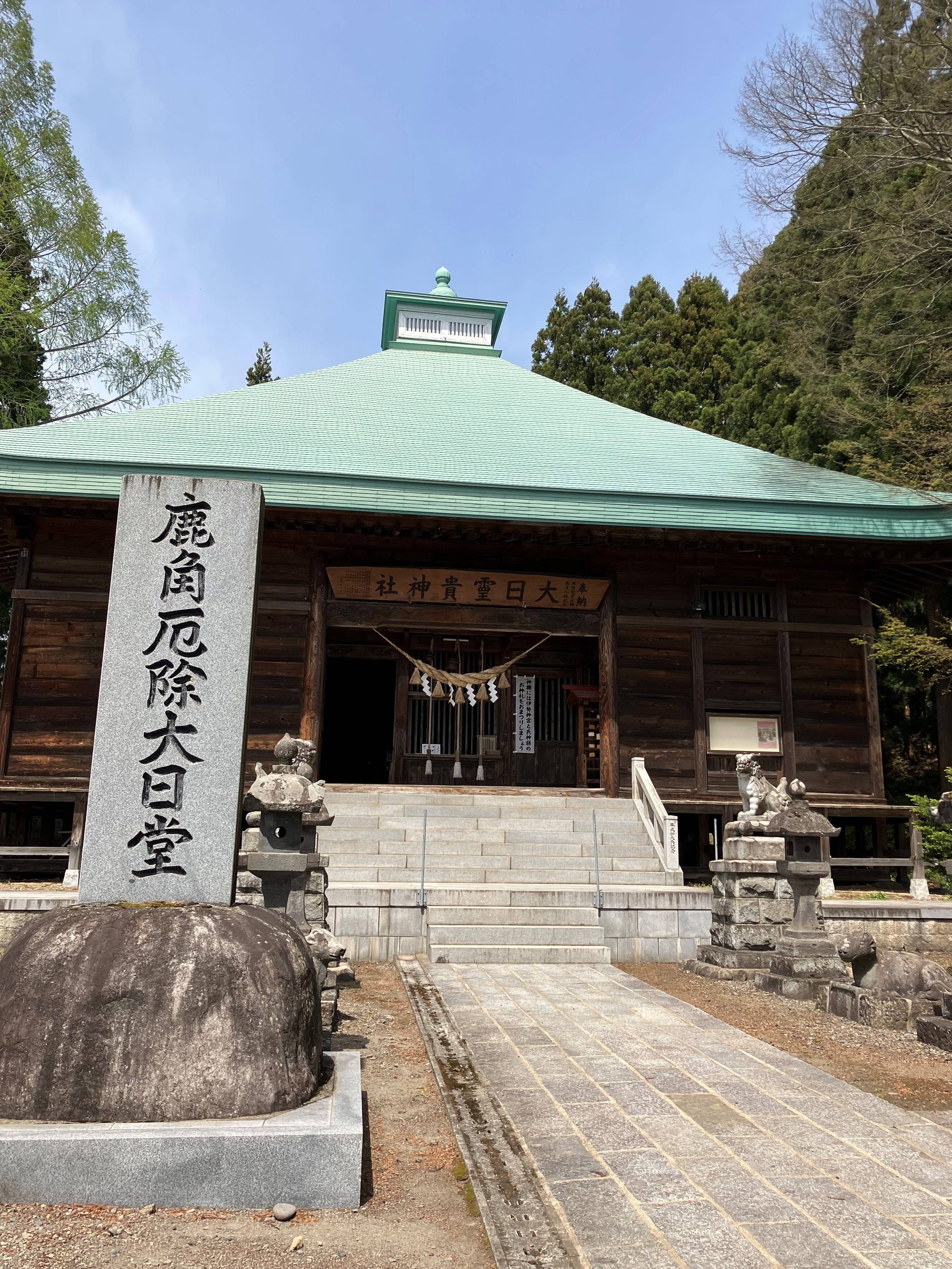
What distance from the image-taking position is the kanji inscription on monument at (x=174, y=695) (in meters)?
4.68

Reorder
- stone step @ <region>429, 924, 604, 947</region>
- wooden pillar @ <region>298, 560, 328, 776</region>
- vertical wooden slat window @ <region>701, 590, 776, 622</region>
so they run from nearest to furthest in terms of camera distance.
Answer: stone step @ <region>429, 924, 604, 947</region> < wooden pillar @ <region>298, 560, 328, 776</region> < vertical wooden slat window @ <region>701, 590, 776, 622</region>

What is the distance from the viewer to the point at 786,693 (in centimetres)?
1562

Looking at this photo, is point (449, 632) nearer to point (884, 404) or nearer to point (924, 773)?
point (884, 404)

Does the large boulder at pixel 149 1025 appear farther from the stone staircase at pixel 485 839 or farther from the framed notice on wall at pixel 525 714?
the framed notice on wall at pixel 525 714

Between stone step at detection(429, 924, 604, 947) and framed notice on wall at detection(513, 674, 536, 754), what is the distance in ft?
27.2

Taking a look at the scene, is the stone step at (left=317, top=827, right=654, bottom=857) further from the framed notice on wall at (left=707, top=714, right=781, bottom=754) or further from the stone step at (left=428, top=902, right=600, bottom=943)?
the framed notice on wall at (left=707, top=714, right=781, bottom=754)

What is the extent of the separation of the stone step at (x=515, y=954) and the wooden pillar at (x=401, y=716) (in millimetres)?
7835

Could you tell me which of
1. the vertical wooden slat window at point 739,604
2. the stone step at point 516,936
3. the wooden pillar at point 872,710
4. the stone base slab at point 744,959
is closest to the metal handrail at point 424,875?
the stone step at point 516,936

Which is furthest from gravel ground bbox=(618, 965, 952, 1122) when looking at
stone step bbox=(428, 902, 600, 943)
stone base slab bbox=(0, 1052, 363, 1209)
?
stone base slab bbox=(0, 1052, 363, 1209)

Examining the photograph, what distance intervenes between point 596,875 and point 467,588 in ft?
19.3

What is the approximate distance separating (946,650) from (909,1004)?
26.7 feet

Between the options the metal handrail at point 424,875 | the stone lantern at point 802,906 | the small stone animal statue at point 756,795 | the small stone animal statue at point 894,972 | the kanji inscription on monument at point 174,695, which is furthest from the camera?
the metal handrail at point 424,875

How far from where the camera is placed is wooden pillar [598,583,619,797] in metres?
15.1

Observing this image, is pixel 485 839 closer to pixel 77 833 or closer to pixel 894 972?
pixel 77 833
